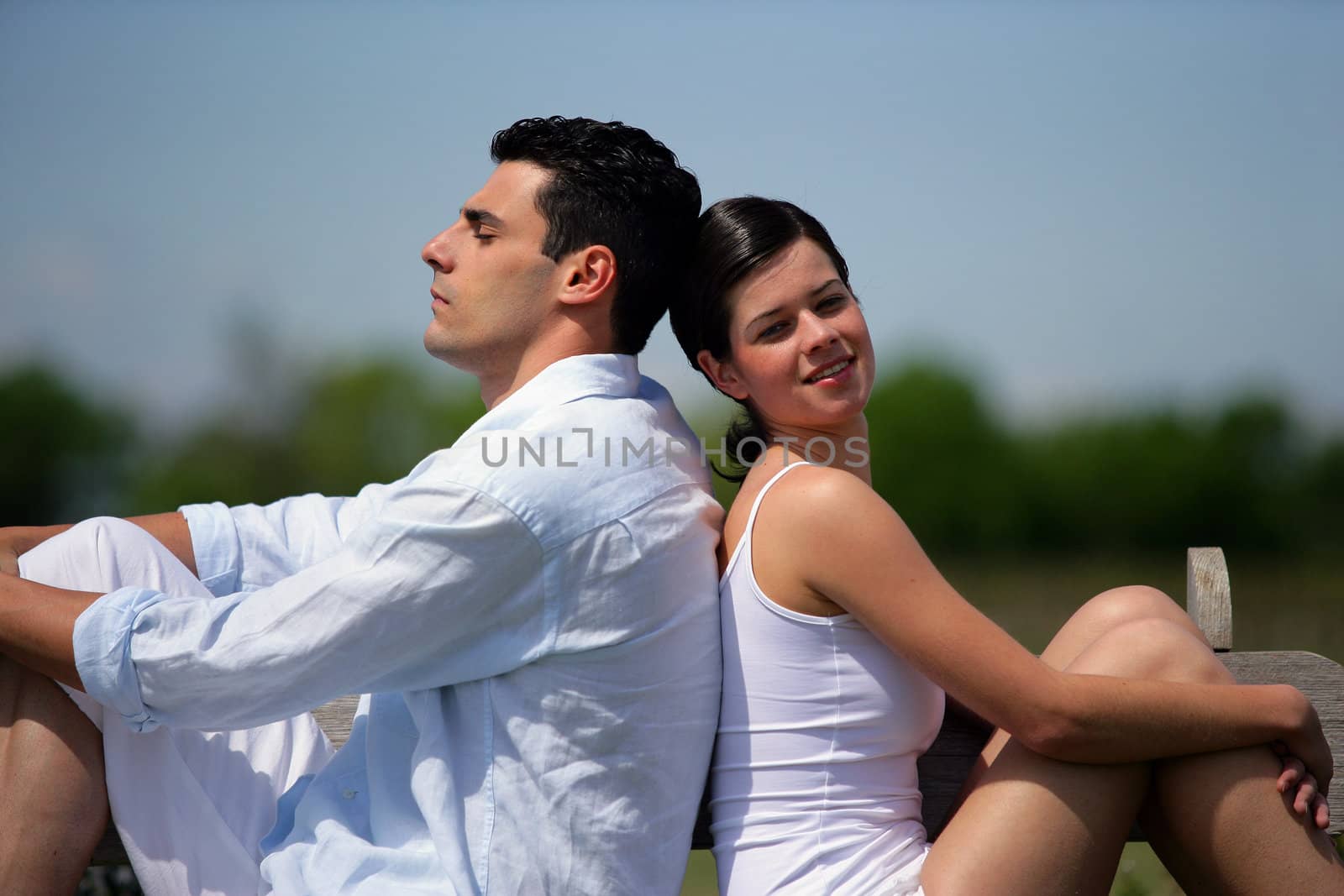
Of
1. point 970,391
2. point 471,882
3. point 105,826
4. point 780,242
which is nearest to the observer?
point 471,882

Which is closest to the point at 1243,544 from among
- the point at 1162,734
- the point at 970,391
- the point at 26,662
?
the point at 970,391

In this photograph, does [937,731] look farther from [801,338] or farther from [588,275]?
[588,275]

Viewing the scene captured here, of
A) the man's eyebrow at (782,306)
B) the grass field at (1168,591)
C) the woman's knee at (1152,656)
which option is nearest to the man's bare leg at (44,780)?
the man's eyebrow at (782,306)

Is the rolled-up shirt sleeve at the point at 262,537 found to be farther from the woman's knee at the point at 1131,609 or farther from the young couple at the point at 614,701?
the woman's knee at the point at 1131,609

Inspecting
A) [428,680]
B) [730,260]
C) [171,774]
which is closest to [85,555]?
[171,774]

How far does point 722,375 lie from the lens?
2.44 m

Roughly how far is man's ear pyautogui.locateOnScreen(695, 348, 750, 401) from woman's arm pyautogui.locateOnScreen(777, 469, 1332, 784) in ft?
1.44

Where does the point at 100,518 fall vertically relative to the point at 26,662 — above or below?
above

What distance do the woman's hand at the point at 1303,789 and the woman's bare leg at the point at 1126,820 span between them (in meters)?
0.02

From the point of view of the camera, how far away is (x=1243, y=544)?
14.3 meters

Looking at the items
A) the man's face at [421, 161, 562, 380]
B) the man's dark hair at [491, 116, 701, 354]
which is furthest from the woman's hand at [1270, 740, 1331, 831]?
the man's face at [421, 161, 562, 380]

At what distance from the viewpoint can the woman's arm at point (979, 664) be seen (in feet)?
6.47

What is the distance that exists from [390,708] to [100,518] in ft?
2.13

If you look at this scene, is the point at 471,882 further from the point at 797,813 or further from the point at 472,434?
the point at 472,434
